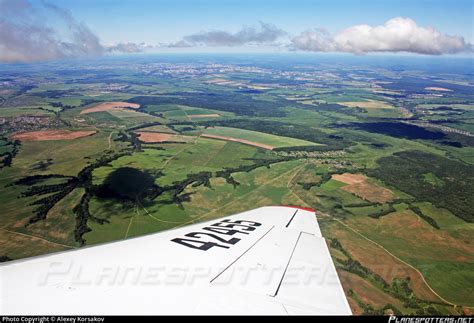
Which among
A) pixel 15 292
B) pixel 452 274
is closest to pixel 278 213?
pixel 15 292

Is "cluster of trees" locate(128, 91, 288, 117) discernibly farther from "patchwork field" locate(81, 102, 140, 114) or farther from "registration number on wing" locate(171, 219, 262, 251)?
"registration number on wing" locate(171, 219, 262, 251)

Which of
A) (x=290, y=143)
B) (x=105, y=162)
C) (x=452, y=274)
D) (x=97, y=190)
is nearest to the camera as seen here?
(x=452, y=274)

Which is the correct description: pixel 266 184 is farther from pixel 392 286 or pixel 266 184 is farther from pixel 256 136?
pixel 256 136

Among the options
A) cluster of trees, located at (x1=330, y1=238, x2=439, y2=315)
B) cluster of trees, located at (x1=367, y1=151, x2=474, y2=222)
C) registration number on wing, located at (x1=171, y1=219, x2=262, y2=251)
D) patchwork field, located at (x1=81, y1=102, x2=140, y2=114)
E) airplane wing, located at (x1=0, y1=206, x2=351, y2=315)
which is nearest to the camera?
airplane wing, located at (x1=0, y1=206, x2=351, y2=315)

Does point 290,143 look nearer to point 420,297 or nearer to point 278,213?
point 420,297

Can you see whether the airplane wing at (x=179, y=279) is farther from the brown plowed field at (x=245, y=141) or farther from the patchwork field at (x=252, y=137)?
the patchwork field at (x=252, y=137)

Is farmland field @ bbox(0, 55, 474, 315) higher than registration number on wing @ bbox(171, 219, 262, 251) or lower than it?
lower

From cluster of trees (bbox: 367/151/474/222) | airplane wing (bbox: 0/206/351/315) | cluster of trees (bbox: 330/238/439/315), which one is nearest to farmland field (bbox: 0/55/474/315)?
cluster of trees (bbox: 330/238/439/315)

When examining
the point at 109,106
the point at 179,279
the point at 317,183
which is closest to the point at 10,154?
the point at 109,106

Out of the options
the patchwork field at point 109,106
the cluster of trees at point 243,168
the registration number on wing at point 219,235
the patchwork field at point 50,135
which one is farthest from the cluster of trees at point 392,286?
the patchwork field at point 109,106
